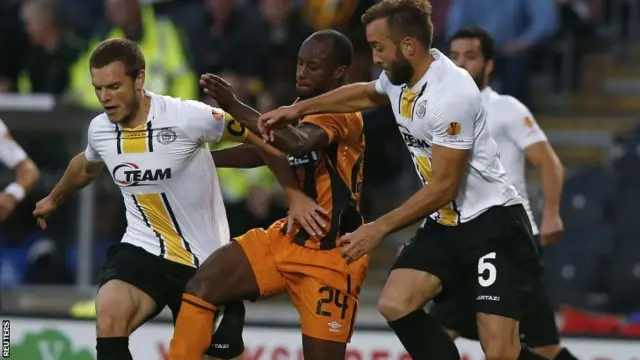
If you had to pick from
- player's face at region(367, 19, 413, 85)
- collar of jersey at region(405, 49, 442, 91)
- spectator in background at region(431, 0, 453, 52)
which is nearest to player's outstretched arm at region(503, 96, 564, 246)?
collar of jersey at region(405, 49, 442, 91)

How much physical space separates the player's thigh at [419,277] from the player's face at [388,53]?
0.80 meters

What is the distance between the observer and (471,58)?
7.98m

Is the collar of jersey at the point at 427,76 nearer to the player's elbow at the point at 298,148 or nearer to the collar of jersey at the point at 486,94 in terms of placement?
the player's elbow at the point at 298,148

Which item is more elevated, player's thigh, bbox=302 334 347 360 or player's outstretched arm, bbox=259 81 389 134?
player's outstretched arm, bbox=259 81 389 134

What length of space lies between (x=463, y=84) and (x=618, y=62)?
6.48 m

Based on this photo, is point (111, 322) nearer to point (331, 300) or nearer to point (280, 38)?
point (331, 300)

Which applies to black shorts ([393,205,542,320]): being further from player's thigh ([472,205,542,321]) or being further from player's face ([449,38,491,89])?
player's face ([449,38,491,89])

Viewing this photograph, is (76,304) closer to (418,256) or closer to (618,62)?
(418,256)

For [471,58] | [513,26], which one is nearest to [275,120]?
[471,58]

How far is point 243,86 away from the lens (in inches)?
428

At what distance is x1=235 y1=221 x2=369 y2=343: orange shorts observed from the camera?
667 cm

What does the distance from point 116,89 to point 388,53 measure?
1.28m

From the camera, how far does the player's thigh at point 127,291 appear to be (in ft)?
21.5

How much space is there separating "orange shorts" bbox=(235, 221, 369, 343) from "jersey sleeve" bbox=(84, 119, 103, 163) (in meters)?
0.84
